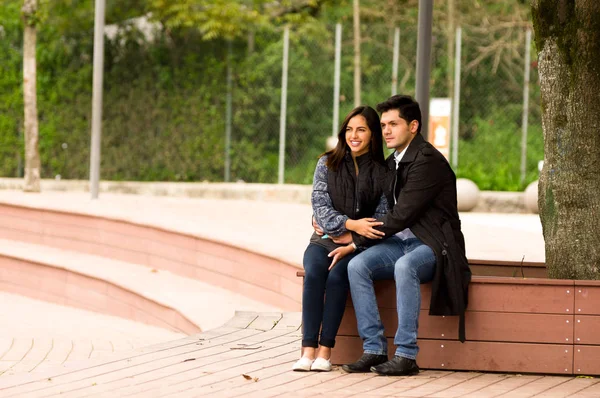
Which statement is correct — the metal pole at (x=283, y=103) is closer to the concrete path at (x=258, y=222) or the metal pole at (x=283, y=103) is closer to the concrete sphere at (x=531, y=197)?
the concrete path at (x=258, y=222)

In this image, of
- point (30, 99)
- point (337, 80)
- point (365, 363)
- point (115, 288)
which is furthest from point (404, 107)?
point (30, 99)

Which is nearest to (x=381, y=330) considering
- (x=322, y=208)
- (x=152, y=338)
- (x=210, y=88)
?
(x=322, y=208)

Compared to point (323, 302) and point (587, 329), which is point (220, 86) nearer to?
point (323, 302)

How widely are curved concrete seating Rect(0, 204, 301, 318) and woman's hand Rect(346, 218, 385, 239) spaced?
6.87 ft

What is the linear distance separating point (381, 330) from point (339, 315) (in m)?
0.24

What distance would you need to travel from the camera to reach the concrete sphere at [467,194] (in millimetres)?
15664

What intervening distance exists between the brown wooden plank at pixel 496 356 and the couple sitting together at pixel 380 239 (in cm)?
16

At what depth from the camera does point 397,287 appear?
5895mm

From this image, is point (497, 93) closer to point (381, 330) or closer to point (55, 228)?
point (55, 228)

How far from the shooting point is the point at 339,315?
6039 mm

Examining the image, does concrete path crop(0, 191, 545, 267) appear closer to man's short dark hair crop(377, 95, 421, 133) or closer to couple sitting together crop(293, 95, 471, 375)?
couple sitting together crop(293, 95, 471, 375)

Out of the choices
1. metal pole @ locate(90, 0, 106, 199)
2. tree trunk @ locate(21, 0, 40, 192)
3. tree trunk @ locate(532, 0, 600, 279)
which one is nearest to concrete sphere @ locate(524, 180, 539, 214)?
metal pole @ locate(90, 0, 106, 199)

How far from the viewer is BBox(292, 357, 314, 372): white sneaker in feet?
19.5

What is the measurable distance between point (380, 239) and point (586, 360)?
4.18 ft
